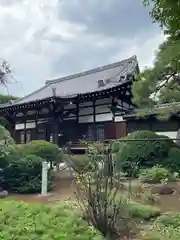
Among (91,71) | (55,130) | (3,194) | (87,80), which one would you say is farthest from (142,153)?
(91,71)

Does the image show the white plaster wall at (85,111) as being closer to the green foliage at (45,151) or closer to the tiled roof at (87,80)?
the tiled roof at (87,80)

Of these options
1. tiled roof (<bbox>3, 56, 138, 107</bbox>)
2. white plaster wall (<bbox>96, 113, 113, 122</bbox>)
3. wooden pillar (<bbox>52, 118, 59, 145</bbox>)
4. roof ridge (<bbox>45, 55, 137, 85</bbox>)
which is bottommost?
wooden pillar (<bbox>52, 118, 59, 145</bbox>)

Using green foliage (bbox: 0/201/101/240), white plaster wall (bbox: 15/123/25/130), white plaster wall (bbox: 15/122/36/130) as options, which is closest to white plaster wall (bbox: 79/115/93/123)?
white plaster wall (bbox: 15/122/36/130)

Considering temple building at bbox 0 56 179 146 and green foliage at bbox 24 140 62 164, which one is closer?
green foliage at bbox 24 140 62 164

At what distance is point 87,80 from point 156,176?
1292cm

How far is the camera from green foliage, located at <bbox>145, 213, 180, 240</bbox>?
13.9ft

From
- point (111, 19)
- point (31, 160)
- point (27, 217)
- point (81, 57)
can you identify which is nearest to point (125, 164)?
point (31, 160)

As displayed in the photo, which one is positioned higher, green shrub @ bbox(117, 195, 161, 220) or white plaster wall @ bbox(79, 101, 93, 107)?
white plaster wall @ bbox(79, 101, 93, 107)

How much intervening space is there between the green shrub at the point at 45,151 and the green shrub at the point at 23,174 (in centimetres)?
65

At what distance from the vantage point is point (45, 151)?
400 inches

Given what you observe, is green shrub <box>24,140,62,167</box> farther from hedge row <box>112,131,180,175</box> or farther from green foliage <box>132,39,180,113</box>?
green foliage <box>132,39,180,113</box>

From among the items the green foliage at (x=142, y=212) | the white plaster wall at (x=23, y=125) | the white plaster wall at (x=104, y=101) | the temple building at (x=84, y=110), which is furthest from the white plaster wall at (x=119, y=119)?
the green foliage at (x=142, y=212)

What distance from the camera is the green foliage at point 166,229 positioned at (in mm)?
4230

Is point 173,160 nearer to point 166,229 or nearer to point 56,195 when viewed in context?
point 56,195
